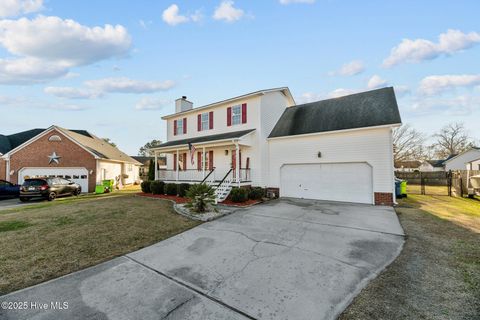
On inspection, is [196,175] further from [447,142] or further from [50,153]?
[447,142]

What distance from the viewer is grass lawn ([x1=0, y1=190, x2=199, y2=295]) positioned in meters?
4.39

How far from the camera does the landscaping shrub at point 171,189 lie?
14663 mm

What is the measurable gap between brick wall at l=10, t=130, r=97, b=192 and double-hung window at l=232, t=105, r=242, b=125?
46.6 feet

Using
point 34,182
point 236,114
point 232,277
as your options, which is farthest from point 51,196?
point 232,277

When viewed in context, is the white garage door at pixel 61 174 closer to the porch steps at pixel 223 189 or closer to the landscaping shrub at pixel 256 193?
the porch steps at pixel 223 189

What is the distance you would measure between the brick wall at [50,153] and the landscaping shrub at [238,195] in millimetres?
15300

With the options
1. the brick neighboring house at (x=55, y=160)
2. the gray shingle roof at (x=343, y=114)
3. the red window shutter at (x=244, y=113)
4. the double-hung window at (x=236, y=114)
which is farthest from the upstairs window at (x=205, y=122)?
the brick neighboring house at (x=55, y=160)

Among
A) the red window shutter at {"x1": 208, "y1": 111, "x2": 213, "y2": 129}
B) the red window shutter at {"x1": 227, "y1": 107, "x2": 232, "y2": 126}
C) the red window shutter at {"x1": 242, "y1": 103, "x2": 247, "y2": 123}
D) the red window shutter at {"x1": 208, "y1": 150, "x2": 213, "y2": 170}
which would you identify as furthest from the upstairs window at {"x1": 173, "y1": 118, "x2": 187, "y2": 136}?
the red window shutter at {"x1": 242, "y1": 103, "x2": 247, "y2": 123}

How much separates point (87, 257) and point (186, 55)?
37.9 ft

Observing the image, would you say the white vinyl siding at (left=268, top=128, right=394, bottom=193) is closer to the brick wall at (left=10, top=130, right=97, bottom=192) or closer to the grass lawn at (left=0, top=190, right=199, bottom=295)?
the grass lawn at (left=0, top=190, right=199, bottom=295)

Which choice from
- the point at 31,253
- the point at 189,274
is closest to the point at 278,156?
the point at 189,274

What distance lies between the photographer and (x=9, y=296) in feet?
11.4

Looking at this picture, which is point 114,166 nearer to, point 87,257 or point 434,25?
point 87,257

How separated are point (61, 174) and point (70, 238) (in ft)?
56.3
